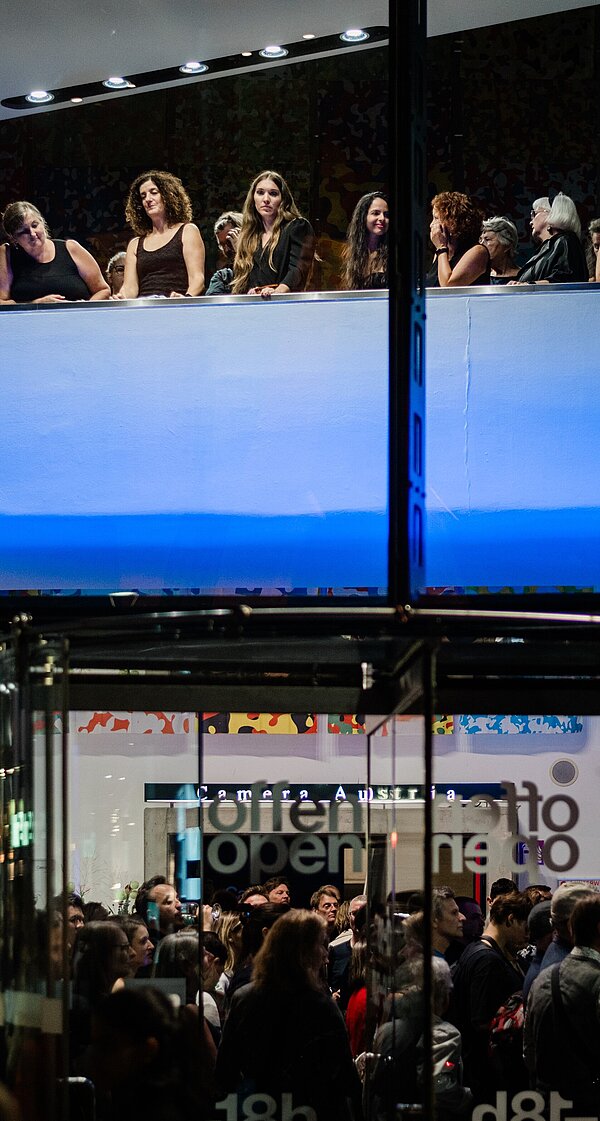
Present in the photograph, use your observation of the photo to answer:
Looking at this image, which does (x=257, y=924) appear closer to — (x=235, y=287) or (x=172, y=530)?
(x=172, y=530)

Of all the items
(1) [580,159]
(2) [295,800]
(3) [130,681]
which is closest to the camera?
(2) [295,800]

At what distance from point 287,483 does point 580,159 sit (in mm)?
2076

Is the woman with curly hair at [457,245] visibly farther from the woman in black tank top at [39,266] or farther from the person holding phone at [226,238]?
→ the woman in black tank top at [39,266]

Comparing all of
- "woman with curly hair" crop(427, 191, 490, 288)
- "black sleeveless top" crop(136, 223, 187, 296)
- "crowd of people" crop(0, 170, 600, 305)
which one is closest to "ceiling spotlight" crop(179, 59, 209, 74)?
"crowd of people" crop(0, 170, 600, 305)

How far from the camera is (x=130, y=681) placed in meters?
6.23

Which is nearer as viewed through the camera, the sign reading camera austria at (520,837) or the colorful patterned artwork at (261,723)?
the sign reading camera austria at (520,837)

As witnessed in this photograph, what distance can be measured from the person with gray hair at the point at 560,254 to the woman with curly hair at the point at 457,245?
7.3 inches

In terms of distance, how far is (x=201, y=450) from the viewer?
22.3ft

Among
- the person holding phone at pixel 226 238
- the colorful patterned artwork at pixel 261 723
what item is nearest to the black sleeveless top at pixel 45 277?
the person holding phone at pixel 226 238

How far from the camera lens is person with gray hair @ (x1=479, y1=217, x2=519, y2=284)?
6715mm

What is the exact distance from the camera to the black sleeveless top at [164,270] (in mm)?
6875

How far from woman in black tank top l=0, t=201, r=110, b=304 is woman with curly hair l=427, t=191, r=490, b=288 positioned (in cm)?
163

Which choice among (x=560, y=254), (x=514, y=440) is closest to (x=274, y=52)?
(x=560, y=254)

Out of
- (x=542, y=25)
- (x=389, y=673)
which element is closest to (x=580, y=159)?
(x=542, y=25)
